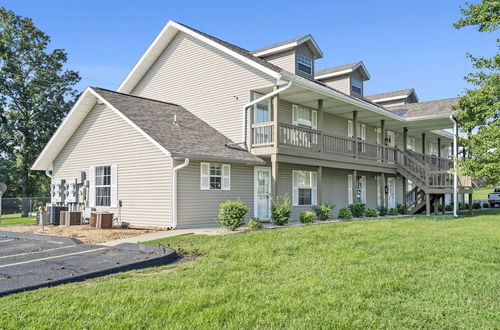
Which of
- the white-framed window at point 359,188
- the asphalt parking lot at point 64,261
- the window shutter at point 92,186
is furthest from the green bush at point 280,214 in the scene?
the white-framed window at point 359,188

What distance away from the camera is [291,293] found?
5.58 meters

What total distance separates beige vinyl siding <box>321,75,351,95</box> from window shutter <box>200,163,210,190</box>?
482 inches

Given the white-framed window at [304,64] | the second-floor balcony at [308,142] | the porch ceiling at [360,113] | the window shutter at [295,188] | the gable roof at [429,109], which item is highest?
the white-framed window at [304,64]

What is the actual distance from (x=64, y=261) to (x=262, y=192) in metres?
10.2

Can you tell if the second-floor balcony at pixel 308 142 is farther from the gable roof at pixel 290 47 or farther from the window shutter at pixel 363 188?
the gable roof at pixel 290 47

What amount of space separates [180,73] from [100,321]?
1619 centimetres

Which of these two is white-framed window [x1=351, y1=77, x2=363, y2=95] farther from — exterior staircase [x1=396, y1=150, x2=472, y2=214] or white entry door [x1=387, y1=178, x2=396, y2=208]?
white entry door [x1=387, y1=178, x2=396, y2=208]

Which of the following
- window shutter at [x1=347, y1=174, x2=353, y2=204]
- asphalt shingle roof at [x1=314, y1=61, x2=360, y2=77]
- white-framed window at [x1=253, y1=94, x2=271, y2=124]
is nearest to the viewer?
white-framed window at [x1=253, y1=94, x2=271, y2=124]

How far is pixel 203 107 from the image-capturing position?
60.7 ft

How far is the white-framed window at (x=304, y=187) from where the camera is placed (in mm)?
19141

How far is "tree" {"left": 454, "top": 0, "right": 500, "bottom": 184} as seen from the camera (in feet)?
46.1

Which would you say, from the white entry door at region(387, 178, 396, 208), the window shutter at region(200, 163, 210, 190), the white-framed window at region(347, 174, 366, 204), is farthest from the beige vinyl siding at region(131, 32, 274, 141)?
the white entry door at region(387, 178, 396, 208)

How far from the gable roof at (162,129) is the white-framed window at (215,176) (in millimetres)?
614

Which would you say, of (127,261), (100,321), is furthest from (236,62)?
(100,321)
